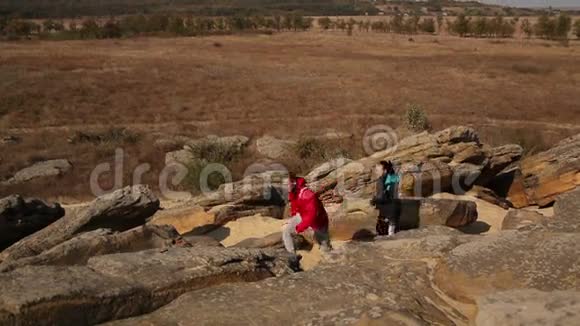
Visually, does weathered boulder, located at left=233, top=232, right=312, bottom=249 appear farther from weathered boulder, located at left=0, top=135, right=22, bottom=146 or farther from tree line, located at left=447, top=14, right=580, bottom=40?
tree line, located at left=447, top=14, right=580, bottom=40

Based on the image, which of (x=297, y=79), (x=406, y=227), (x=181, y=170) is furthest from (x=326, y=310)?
(x=297, y=79)

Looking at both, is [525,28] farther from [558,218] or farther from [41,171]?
[558,218]

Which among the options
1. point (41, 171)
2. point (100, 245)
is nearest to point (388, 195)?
point (100, 245)

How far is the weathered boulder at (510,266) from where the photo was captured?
7.04 meters

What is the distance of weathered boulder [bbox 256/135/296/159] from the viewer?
24.8m

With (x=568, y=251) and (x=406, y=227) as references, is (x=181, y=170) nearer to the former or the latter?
(x=406, y=227)

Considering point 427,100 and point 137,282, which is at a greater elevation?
point 137,282

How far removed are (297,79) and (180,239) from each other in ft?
119

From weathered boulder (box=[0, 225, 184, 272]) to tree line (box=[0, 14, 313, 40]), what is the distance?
7428cm

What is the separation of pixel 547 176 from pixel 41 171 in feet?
54.5

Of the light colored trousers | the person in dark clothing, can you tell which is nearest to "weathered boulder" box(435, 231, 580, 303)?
the light colored trousers

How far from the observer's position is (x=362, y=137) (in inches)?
1112

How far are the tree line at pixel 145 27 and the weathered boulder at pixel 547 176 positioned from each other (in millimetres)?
74496

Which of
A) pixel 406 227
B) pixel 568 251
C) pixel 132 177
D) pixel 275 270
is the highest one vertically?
pixel 568 251
